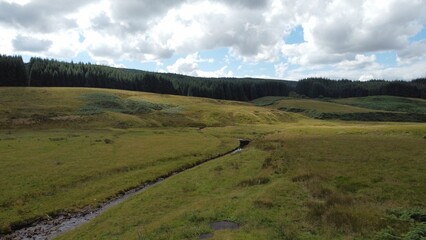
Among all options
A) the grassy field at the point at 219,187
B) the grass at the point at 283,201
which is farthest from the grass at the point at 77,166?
the grass at the point at 283,201

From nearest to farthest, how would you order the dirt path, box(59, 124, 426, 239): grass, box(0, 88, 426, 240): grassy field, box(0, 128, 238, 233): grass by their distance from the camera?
box(59, 124, 426, 239): grass, box(0, 88, 426, 240): grassy field, the dirt path, box(0, 128, 238, 233): grass

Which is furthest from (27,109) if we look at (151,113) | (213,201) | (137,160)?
(213,201)

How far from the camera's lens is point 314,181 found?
32906 mm

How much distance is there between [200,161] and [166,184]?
59.0 ft

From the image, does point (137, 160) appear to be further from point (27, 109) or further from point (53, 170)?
point (27, 109)

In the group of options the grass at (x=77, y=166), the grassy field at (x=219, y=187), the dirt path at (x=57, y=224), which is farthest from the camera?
the grass at (x=77, y=166)

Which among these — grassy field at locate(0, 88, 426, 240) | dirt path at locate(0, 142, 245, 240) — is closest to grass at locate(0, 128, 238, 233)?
grassy field at locate(0, 88, 426, 240)

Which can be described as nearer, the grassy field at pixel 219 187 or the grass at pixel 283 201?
the grass at pixel 283 201

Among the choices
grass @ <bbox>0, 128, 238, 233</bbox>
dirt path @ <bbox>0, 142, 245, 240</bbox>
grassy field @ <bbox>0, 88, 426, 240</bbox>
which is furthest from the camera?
grass @ <bbox>0, 128, 238, 233</bbox>

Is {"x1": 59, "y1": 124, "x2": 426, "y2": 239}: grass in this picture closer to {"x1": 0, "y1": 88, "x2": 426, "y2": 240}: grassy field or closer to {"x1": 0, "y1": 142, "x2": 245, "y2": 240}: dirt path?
{"x1": 0, "y1": 88, "x2": 426, "y2": 240}: grassy field

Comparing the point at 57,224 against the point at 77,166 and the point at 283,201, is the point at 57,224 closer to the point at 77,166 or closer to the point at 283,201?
the point at 77,166

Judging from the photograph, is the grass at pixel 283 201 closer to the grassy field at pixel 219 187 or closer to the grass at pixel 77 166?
the grassy field at pixel 219 187

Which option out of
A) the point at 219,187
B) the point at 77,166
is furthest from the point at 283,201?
the point at 77,166

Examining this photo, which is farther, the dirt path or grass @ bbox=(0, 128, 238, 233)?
grass @ bbox=(0, 128, 238, 233)
